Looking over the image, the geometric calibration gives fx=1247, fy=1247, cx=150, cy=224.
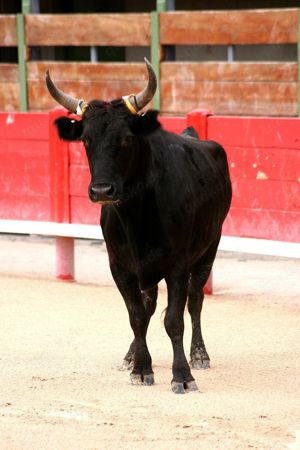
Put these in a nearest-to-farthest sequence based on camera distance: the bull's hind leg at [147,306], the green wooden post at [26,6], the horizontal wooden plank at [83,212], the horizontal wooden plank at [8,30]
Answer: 1. the bull's hind leg at [147,306]
2. the horizontal wooden plank at [83,212]
3. the green wooden post at [26,6]
4. the horizontal wooden plank at [8,30]

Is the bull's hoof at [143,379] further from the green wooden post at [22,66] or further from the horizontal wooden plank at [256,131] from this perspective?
the green wooden post at [22,66]

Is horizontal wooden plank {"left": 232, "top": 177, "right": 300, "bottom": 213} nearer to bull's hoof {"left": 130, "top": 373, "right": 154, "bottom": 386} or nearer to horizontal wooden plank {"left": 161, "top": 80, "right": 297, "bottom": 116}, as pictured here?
horizontal wooden plank {"left": 161, "top": 80, "right": 297, "bottom": 116}

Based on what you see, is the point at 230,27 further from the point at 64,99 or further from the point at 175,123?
the point at 64,99

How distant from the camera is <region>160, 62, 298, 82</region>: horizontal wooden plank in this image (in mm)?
10938

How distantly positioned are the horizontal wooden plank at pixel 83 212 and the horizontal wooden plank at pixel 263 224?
3.95ft

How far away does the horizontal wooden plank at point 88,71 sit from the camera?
11961mm

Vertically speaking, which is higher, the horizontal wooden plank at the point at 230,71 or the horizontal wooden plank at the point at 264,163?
the horizontal wooden plank at the point at 230,71

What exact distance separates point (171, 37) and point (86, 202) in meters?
2.26

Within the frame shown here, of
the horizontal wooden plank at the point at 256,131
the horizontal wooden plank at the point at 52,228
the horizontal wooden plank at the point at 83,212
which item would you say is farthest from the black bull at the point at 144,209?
the horizontal wooden plank at the point at 83,212

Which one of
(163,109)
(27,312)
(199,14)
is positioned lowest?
(27,312)

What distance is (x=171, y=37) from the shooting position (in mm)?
11664

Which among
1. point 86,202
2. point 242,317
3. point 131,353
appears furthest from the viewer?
point 86,202

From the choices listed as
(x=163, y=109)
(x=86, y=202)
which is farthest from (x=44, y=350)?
(x=163, y=109)

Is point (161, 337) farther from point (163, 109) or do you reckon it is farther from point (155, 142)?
point (163, 109)
